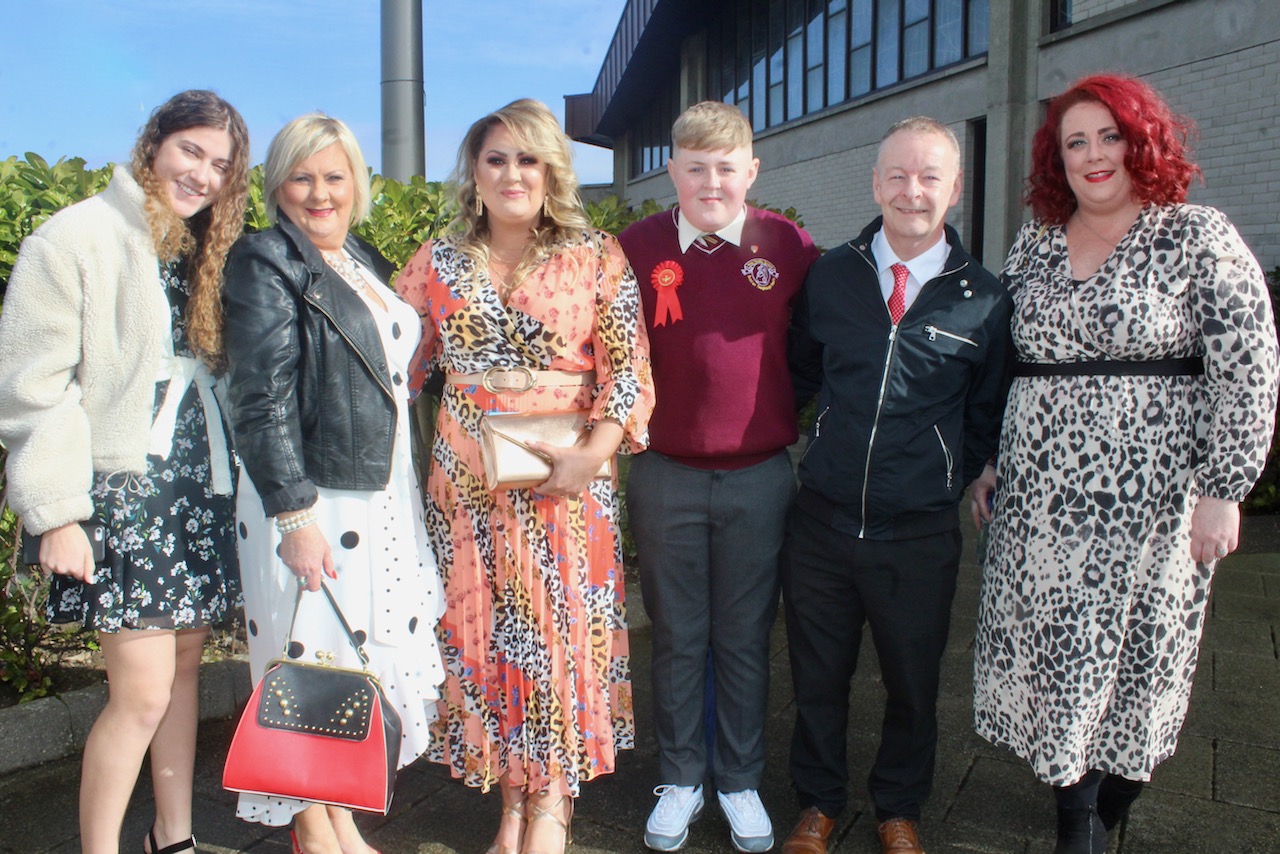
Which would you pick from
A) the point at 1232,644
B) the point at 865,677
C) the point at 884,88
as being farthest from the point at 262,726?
the point at 884,88

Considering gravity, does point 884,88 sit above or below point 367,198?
above

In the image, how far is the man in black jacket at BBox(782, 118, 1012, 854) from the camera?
2605 millimetres

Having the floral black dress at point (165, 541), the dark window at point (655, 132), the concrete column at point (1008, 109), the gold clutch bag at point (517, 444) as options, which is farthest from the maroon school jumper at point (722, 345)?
the dark window at point (655, 132)

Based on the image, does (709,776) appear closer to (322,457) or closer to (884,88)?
(322,457)

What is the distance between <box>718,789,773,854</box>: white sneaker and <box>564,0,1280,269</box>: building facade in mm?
4652

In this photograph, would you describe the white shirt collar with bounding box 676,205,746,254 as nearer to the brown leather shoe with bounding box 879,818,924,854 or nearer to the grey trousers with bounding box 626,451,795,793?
the grey trousers with bounding box 626,451,795,793

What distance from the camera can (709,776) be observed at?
3.12 meters

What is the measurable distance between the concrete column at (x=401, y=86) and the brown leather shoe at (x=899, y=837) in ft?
11.7

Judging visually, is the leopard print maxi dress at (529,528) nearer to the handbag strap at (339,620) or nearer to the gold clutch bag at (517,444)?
the gold clutch bag at (517,444)

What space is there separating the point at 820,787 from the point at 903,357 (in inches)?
50.7

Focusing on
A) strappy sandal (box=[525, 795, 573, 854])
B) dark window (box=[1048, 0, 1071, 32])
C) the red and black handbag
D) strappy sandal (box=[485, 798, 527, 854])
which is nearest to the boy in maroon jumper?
strappy sandal (box=[525, 795, 573, 854])

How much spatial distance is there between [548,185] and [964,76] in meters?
11.1

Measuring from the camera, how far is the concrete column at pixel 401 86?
475cm

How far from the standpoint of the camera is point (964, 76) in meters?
12.2
